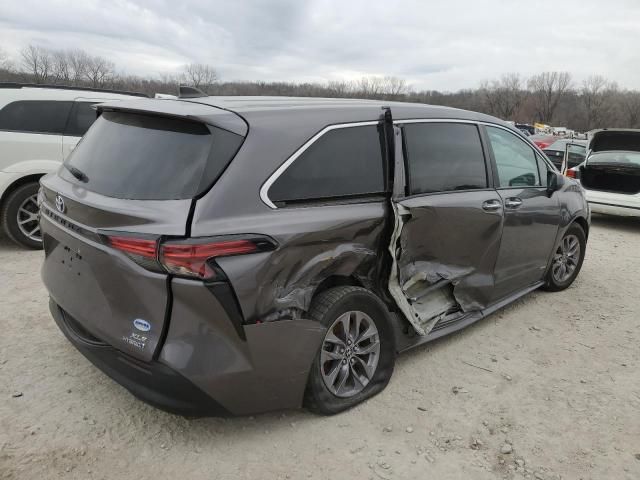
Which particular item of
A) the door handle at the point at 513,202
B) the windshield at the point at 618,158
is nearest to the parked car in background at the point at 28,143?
the door handle at the point at 513,202

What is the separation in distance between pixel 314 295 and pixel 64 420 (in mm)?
1506

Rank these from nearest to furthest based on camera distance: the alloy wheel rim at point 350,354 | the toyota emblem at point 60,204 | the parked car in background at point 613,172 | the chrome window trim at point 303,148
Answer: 1. the chrome window trim at point 303,148
2. the toyota emblem at point 60,204
3. the alloy wheel rim at point 350,354
4. the parked car in background at point 613,172

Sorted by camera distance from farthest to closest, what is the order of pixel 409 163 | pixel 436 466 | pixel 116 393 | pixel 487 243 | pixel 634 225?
pixel 634 225 → pixel 487 243 → pixel 409 163 → pixel 116 393 → pixel 436 466

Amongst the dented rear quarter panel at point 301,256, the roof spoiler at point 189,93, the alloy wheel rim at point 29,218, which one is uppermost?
the roof spoiler at point 189,93

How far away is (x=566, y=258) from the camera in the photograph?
5.11m

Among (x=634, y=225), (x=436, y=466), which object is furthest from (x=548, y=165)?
(x=634, y=225)

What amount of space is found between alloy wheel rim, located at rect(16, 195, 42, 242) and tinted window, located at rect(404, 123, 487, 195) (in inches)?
177

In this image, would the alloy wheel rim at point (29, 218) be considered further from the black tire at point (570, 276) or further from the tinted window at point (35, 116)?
the black tire at point (570, 276)

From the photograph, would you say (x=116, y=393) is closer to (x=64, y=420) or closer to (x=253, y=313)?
(x=64, y=420)

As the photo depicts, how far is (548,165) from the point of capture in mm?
4656

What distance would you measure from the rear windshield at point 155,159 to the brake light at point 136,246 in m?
0.23

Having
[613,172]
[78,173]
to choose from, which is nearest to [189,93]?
[78,173]

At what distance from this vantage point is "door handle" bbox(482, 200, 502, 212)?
12.0 ft

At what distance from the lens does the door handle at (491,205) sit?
3.67m
